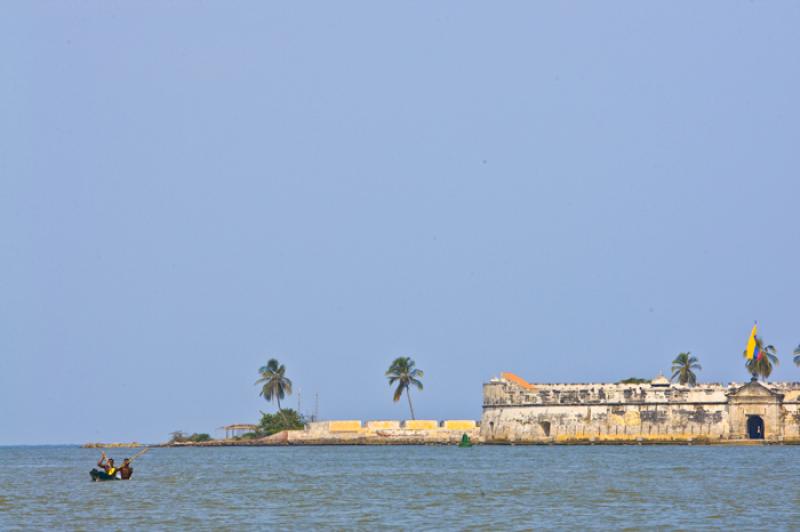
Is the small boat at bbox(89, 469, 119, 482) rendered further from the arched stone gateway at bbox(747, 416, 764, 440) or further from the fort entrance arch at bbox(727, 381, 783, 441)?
the arched stone gateway at bbox(747, 416, 764, 440)

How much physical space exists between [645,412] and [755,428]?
6.83 metres

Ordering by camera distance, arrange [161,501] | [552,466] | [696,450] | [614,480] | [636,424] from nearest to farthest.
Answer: [161,501]
[614,480]
[552,466]
[696,450]
[636,424]

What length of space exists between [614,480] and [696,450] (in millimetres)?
29217

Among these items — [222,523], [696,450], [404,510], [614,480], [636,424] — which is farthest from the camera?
[636,424]

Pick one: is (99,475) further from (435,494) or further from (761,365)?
(761,365)

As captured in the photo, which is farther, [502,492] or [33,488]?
[33,488]

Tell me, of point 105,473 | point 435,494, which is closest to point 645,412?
point 105,473

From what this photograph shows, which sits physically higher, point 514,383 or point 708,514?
point 514,383

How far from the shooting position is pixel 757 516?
35.7 m

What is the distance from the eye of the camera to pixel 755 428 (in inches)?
3332

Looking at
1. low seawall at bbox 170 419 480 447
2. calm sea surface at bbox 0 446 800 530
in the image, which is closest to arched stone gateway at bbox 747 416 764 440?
calm sea surface at bbox 0 446 800 530

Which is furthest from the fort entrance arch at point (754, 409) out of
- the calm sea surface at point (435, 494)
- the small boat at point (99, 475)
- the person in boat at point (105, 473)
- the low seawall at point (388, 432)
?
the small boat at point (99, 475)

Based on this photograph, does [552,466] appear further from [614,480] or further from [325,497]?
[325,497]

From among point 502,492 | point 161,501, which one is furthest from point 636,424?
point 161,501
